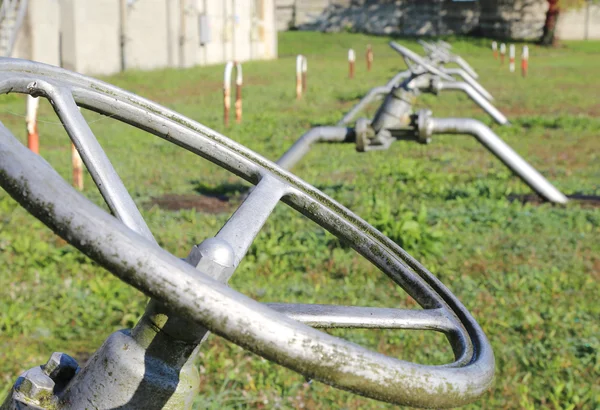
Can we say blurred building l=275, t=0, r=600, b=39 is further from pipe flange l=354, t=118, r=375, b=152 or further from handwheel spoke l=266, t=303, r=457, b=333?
handwheel spoke l=266, t=303, r=457, b=333

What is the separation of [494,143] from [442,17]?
37534 millimetres

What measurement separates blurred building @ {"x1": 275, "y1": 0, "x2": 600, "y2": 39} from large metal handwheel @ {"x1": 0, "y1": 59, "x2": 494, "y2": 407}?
41.3 metres

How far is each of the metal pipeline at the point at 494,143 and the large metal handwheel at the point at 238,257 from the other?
4.22 meters

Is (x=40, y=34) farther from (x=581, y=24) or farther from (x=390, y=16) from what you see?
(x=581, y=24)

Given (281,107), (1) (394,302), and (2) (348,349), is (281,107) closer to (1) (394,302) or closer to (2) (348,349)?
(1) (394,302)

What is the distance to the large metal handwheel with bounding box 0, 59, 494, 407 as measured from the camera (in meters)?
0.84

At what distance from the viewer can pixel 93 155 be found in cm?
125

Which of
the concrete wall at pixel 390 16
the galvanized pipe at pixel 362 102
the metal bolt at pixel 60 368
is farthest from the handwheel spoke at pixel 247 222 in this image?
A: the concrete wall at pixel 390 16

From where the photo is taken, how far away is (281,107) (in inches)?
527

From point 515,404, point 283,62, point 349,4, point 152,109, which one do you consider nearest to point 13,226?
point 515,404

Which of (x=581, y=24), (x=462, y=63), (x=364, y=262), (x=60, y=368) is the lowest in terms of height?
(x=581, y=24)

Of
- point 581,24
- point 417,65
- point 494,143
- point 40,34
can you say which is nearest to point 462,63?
point 40,34

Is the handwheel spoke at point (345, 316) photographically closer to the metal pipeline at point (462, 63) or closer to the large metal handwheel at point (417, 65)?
the large metal handwheel at point (417, 65)

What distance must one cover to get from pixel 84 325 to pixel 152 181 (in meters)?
3.54
